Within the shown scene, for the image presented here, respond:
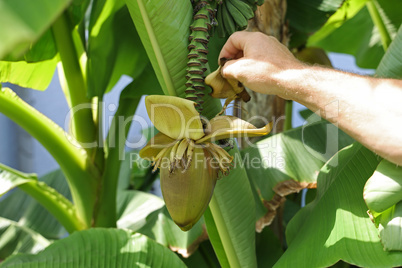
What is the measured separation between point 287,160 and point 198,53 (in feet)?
1.19

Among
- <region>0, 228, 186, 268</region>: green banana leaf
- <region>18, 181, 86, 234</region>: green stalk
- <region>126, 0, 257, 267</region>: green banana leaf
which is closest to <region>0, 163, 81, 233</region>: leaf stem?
<region>18, 181, 86, 234</region>: green stalk

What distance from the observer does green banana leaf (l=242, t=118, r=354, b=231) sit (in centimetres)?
74

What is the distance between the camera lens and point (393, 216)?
0.47m

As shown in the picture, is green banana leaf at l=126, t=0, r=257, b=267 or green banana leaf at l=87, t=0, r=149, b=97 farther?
green banana leaf at l=87, t=0, r=149, b=97

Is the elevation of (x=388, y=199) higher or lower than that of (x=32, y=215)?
higher

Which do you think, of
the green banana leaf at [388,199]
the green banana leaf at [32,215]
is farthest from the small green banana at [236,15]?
the green banana leaf at [32,215]

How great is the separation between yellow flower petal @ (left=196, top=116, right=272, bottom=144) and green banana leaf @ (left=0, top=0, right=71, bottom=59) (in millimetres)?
239

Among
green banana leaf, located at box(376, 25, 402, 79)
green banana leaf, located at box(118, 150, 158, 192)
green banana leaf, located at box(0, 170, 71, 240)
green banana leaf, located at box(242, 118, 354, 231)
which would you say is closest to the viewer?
green banana leaf, located at box(376, 25, 402, 79)

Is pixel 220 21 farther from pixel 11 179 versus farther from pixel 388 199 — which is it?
pixel 11 179

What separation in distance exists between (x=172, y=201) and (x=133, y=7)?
0.23 metres

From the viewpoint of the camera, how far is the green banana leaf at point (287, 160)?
2.43 ft

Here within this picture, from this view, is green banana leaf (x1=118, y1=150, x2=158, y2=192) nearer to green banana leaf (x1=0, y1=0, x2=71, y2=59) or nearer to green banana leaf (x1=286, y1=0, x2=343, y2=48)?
green banana leaf (x1=286, y1=0, x2=343, y2=48)

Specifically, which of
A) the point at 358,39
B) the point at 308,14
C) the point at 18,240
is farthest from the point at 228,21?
the point at 358,39

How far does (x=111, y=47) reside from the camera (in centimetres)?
79
